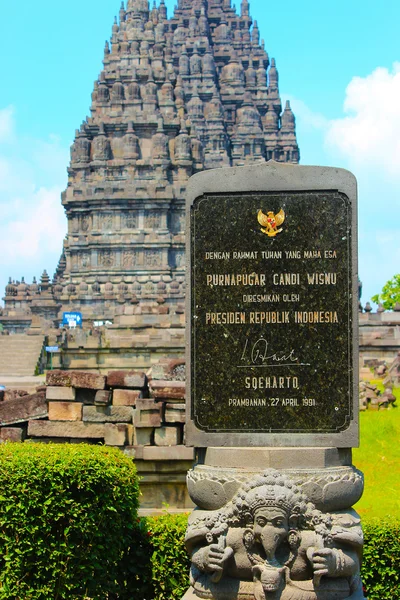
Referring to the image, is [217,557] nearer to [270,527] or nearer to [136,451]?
[270,527]

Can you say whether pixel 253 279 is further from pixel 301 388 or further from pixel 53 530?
pixel 53 530

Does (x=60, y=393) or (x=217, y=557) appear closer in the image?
(x=217, y=557)

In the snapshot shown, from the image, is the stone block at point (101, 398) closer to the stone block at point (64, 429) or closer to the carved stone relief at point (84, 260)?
the stone block at point (64, 429)

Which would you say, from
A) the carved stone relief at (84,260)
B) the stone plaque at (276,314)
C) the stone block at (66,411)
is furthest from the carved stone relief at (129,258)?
the stone plaque at (276,314)

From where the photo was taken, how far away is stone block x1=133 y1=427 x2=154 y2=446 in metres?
14.0

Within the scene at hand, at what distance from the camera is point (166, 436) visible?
14.1 metres

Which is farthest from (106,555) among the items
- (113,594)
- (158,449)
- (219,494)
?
(158,449)

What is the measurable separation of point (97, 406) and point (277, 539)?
5.87 meters

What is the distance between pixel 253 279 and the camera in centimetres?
927

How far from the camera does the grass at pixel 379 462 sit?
45.8ft

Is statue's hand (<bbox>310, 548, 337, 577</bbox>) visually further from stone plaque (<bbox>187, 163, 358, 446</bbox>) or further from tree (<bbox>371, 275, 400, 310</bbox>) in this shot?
tree (<bbox>371, 275, 400, 310</bbox>)

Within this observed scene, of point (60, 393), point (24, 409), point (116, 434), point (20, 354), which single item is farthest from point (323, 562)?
point (20, 354)

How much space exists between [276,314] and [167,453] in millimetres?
5159

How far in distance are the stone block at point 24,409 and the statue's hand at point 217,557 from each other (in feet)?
19.0
